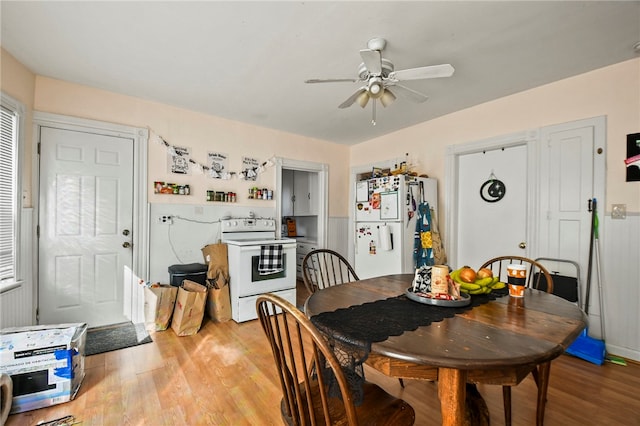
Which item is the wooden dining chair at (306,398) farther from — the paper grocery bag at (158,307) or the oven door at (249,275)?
the paper grocery bag at (158,307)

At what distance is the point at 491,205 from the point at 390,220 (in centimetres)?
114

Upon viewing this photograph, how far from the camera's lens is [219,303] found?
3.10m

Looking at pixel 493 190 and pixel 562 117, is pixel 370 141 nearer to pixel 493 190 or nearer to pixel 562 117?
pixel 493 190

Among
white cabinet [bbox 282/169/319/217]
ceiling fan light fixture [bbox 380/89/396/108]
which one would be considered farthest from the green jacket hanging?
white cabinet [bbox 282/169/319/217]

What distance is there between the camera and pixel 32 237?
8.36 ft

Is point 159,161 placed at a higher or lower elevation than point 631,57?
lower

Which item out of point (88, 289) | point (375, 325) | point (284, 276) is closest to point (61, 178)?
point (88, 289)

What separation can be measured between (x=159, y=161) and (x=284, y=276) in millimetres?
1962

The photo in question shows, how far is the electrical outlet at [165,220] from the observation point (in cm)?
320

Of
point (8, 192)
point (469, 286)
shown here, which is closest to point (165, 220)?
point (8, 192)

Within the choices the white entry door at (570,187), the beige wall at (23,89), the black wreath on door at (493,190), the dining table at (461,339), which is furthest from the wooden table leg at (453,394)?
the beige wall at (23,89)

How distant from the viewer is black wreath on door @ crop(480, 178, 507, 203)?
10.4ft

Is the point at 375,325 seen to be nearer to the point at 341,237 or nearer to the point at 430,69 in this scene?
the point at 430,69

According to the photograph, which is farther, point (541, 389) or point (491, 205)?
point (491, 205)
